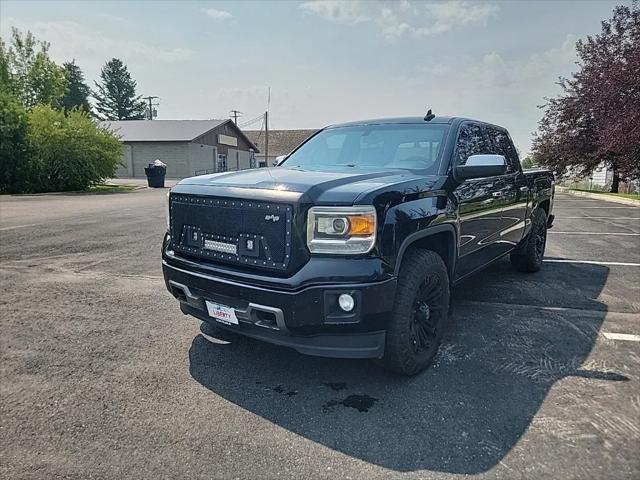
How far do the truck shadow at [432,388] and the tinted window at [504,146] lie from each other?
5.56 ft

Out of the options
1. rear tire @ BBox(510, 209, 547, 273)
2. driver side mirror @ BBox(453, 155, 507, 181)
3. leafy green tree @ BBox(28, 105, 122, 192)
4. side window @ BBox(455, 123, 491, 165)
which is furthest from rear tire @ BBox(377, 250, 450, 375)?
leafy green tree @ BBox(28, 105, 122, 192)

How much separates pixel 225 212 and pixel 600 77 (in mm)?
22452

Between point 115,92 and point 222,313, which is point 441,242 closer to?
point 222,313

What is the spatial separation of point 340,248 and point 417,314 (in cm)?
88

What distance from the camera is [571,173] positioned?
2467 centimetres

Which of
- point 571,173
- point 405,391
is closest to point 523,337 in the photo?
point 405,391

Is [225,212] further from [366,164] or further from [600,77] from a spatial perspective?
[600,77]

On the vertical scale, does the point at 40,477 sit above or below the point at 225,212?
below

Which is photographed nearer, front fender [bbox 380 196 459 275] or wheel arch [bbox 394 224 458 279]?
front fender [bbox 380 196 459 275]

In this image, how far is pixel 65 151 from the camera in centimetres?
2300

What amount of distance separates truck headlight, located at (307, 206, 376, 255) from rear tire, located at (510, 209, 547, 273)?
3.75 m

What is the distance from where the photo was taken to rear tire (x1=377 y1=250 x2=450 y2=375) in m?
2.83

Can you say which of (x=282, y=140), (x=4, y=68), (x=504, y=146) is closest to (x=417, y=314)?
(x=504, y=146)

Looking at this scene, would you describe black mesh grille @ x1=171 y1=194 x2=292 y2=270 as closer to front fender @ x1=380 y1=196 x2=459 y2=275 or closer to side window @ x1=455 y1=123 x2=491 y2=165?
front fender @ x1=380 y1=196 x2=459 y2=275
